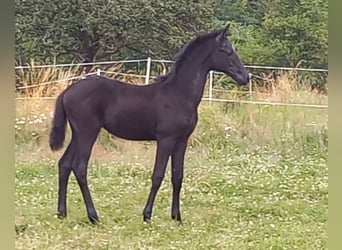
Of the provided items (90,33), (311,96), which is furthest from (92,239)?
(311,96)

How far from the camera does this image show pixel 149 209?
9.22 feet

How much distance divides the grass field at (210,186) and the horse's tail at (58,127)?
1.1 inches

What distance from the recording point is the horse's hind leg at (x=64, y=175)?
279 cm

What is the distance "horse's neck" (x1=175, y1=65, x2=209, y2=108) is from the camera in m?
2.82

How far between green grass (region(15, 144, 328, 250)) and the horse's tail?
76 millimetres

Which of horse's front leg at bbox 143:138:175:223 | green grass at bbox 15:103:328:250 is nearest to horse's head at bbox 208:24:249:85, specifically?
green grass at bbox 15:103:328:250

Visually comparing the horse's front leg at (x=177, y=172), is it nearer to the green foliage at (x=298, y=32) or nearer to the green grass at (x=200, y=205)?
the green grass at (x=200, y=205)

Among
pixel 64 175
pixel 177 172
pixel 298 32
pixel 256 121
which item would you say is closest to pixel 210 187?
pixel 177 172

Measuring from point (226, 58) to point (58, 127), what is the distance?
71 centimetres

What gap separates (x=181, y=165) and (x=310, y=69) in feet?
2.07

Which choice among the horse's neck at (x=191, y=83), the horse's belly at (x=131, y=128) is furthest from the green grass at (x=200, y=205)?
Answer: the horse's neck at (x=191, y=83)

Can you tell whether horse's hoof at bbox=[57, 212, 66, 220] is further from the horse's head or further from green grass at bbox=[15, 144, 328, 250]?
the horse's head

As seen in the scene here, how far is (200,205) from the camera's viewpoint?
2.82 metres

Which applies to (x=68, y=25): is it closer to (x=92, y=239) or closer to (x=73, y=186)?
(x=73, y=186)
